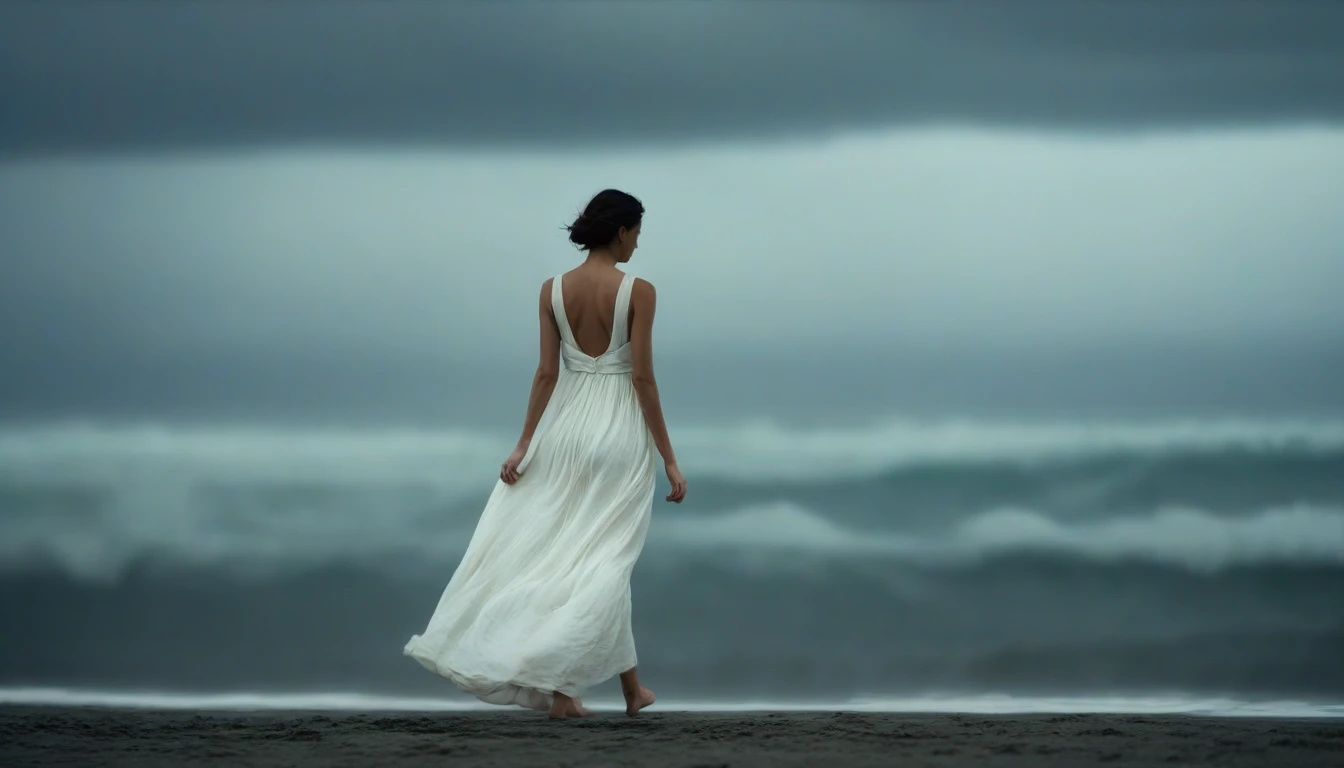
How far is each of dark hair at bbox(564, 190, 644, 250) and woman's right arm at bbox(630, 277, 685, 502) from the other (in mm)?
177

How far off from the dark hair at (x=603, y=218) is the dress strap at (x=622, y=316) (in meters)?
0.14

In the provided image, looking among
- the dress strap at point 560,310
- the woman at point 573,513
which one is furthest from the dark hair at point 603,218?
the dress strap at point 560,310

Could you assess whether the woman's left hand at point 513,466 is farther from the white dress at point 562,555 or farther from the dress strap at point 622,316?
the dress strap at point 622,316

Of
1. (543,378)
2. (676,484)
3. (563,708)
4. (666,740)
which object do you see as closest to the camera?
(666,740)

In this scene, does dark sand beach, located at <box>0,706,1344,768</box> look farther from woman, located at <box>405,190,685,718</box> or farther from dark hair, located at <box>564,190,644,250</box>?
dark hair, located at <box>564,190,644,250</box>

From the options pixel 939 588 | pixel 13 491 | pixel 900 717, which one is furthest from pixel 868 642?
pixel 13 491

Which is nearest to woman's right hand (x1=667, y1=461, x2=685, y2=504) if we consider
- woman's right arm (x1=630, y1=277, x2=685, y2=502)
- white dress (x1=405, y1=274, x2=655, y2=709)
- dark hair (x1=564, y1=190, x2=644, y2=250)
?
woman's right arm (x1=630, y1=277, x2=685, y2=502)

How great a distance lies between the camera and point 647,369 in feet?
12.3

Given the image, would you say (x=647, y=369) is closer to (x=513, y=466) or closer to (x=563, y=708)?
(x=513, y=466)

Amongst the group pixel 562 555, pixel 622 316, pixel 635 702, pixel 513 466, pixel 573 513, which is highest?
pixel 622 316

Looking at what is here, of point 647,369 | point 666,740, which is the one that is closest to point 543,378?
Answer: point 647,369

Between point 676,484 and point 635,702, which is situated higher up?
point 676,484

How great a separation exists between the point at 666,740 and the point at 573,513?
79cm

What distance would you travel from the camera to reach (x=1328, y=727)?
3.50 metres
